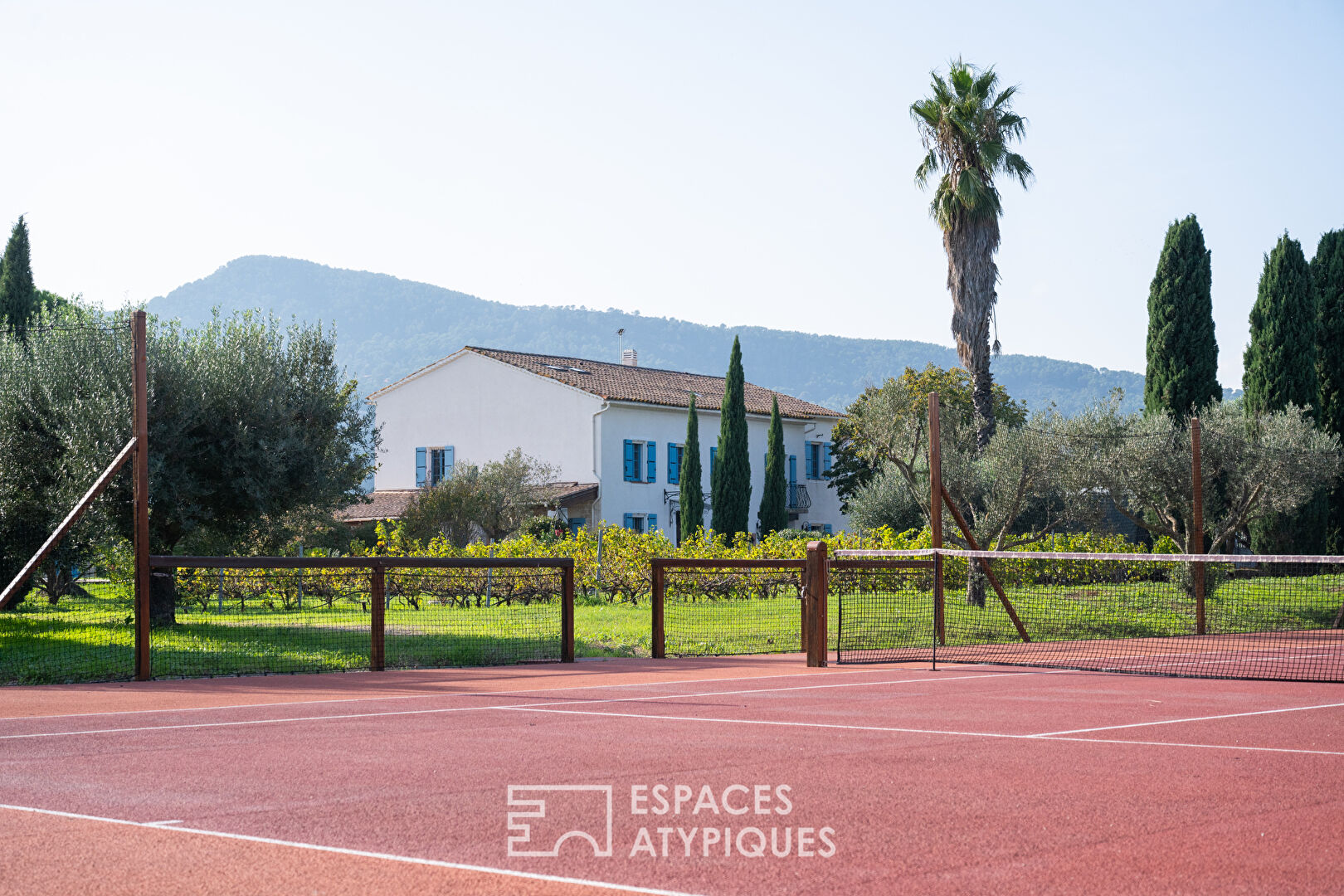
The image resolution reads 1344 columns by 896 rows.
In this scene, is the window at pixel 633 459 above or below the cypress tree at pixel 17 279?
below

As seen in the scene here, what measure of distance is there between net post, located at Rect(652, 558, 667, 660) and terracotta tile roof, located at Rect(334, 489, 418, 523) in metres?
31.5

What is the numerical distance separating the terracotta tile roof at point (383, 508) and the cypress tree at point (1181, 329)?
2671cm

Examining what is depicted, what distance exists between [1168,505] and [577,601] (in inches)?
499

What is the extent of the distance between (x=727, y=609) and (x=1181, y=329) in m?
16.8

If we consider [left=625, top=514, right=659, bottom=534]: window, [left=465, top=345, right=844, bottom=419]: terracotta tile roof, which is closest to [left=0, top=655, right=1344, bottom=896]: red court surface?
[left=625, top=514, right=659, bottom=534]: window

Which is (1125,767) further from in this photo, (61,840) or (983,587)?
(983,587)

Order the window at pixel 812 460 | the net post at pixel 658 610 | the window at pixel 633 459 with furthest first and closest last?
the window at pixel 812 460 < the window at pixel 633 459 < the net post at pixel 658 610

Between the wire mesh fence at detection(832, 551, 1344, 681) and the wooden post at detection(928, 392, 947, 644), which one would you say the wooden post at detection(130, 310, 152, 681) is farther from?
the wooden post at detection(928, 392, 947, 644)

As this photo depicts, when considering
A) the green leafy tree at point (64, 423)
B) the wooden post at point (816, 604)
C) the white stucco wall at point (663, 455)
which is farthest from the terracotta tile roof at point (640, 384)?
the wooden post at point (816, 604)

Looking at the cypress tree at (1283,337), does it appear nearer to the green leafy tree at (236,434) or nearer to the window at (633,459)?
the window at (633,459)

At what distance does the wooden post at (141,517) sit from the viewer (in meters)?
14.2

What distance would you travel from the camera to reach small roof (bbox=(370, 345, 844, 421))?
169ft

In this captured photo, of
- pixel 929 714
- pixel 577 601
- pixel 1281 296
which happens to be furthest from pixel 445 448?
pixel 929 714

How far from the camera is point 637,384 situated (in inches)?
2148
